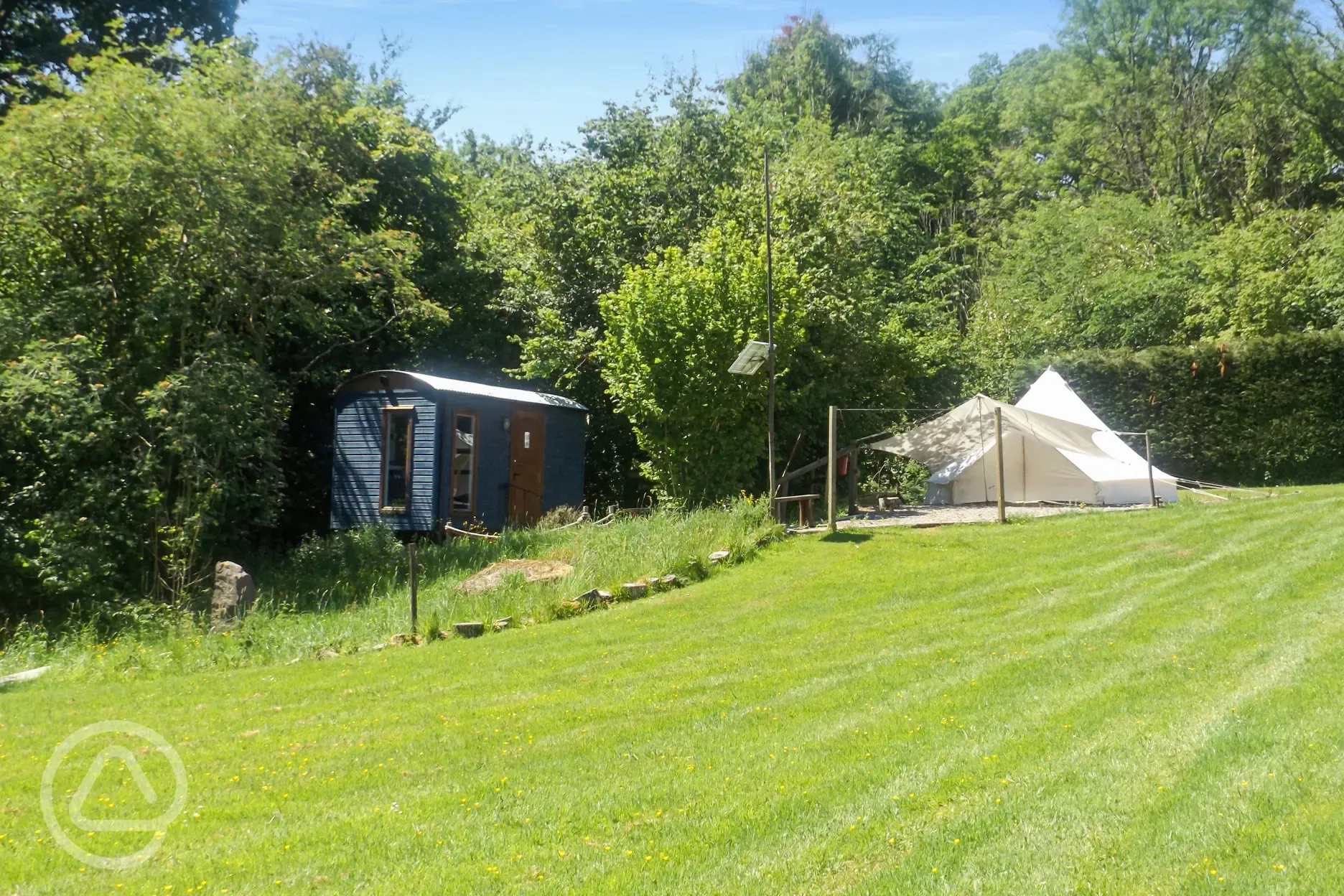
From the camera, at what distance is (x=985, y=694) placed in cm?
731

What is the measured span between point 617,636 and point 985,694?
4200 millimetres

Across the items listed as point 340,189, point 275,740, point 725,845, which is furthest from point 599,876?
point 340,189

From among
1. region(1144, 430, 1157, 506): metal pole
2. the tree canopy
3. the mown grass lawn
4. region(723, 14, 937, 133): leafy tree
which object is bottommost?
the mown grass lawn

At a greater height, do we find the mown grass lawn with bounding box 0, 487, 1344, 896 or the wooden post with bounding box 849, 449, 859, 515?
the wooden post with bounding box 849, 449, 859, 515

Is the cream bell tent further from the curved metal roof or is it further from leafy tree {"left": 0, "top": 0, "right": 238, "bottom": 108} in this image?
leafy tree {"left": 0, "top": 0, "right": 238, "bottom": 108}

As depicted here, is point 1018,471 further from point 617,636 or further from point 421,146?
point 421,146

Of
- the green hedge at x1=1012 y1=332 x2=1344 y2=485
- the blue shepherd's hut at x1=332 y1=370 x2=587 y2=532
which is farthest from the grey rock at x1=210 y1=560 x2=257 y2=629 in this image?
the green hedge at x1=1012 y1=332 x2=1344 y2=485

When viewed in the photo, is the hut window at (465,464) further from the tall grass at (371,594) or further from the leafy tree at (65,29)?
the leafy tree at (65,29)

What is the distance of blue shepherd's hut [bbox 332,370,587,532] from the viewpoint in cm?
1878

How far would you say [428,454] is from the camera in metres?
18.8

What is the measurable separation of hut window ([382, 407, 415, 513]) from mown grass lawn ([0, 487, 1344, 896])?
850 centimetres

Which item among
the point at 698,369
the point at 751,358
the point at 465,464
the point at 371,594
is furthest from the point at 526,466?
the point at 371,594

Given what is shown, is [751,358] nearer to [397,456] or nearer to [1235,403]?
[397,456]

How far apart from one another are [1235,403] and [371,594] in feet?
56.8
